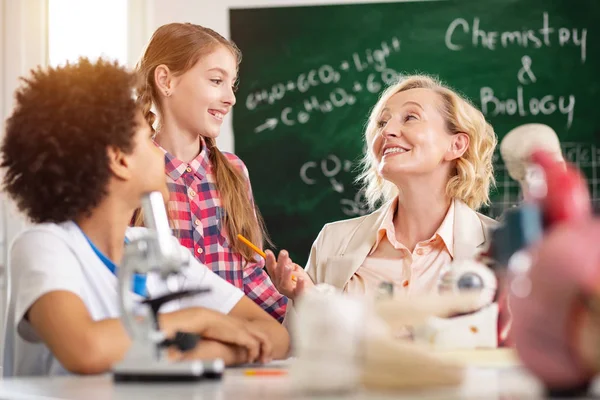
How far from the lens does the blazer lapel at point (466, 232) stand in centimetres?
249

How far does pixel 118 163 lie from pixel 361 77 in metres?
2.64

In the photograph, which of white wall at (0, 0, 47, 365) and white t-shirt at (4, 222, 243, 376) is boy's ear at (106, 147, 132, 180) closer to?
white t-shirt at (4, 222, 243, 376)

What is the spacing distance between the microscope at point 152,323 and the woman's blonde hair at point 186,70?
4.83 ft

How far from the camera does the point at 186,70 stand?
302 centimetres

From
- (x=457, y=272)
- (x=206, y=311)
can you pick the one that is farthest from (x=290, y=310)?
(x=457, y=272)

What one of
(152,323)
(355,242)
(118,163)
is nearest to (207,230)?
(355,242)

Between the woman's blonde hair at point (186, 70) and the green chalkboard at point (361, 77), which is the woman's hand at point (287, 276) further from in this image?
the green chalkboard at point (361, 77)

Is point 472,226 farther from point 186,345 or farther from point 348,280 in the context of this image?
point 186,345

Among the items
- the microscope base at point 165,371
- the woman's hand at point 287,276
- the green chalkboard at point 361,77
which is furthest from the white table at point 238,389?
the green chalkboard at point 361,77

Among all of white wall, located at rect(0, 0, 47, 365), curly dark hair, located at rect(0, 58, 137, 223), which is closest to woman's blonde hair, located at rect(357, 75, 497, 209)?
curly dark hair, located at rect(0, 58, 137, 223)

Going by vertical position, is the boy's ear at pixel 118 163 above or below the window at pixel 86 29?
below

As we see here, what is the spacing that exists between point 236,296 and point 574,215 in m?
1.04

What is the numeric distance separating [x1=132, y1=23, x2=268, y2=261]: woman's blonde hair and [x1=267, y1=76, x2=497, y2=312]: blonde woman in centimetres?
29

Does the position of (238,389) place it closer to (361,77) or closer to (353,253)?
(353,253)
